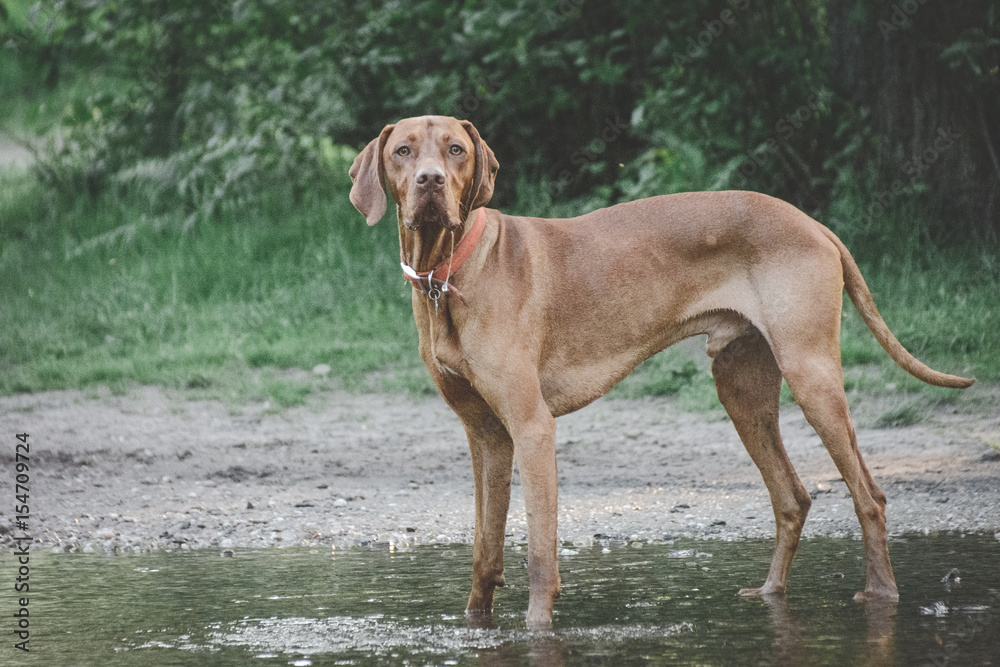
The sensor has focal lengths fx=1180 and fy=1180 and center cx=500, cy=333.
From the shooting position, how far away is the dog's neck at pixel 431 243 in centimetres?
421

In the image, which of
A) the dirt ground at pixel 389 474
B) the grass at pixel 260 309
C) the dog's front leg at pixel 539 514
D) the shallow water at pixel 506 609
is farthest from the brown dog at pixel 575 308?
the grass at pixel 260 309

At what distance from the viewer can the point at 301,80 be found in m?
11.3

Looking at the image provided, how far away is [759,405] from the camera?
4.80m

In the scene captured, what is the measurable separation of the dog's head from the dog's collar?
0.08 meters

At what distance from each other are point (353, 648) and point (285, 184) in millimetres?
8530

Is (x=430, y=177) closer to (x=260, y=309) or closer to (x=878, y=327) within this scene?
(x=878, y=327)

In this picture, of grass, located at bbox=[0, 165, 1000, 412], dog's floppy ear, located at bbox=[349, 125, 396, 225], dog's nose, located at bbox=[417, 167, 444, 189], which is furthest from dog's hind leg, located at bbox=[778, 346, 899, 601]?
grass, located at bbox=[0, 165, 1000, 412]

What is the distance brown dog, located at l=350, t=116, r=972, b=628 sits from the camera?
4145 mm

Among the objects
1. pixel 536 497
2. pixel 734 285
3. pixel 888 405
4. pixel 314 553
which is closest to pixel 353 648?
pixel 536 497

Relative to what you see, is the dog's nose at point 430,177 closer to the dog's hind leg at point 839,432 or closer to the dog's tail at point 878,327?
the dog's hind leg at point 839,432

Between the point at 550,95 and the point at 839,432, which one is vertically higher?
the point at 550,95

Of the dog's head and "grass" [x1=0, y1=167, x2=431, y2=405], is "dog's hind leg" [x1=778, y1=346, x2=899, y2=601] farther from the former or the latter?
"grass" [x1=0, y1=167, x2=431, y2=405]

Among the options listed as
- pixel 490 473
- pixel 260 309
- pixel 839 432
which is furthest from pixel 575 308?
pixel 260 309

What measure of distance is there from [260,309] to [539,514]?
6.20 m
